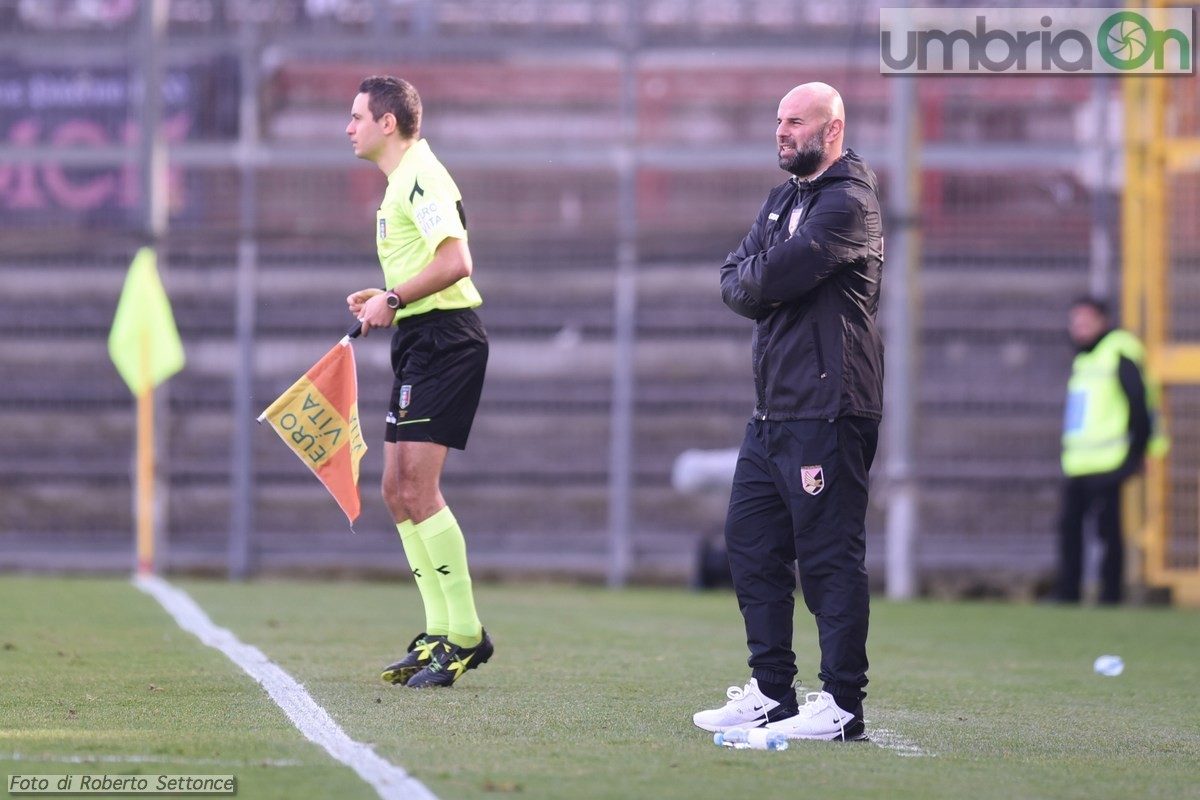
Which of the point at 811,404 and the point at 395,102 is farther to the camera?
the point at 395,102

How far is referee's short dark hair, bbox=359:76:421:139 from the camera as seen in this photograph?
668cm

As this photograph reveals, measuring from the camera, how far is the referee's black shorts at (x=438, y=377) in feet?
21.3

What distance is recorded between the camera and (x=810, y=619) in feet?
34.9

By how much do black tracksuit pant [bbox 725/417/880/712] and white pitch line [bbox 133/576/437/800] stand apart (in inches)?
52.2

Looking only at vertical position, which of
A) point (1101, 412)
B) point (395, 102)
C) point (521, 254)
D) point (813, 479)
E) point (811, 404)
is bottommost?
point (1101, 412)

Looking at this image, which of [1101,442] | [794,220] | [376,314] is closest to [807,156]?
[794,220]

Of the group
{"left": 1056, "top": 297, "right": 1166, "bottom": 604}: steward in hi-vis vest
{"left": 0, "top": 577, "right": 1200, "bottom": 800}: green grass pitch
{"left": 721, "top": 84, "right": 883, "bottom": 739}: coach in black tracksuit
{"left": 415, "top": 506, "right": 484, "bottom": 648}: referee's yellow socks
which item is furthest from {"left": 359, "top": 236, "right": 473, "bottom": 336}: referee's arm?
{"left": 1056, "top": 297, "right": 1166, "bottom": 604}: steward in hi-vis vest

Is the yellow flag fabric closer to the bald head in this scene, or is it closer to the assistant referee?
the assistant referee

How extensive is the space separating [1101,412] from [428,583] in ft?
24.8

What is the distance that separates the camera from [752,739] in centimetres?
518

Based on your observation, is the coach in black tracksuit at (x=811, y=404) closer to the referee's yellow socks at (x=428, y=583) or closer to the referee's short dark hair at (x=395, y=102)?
the referee's yellow socks at (x=428, y=583)

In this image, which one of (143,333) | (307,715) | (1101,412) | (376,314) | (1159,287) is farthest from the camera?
(1159,287)

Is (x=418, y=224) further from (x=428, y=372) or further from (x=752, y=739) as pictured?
(x=752, y=739)
